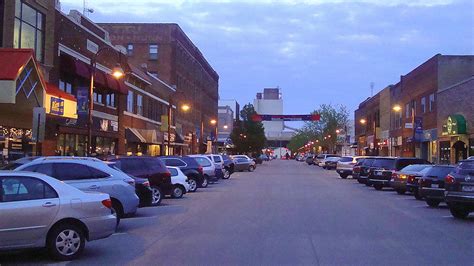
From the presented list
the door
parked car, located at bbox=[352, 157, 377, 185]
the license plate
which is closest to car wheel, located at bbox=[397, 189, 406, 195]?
parked car, located at bbox=[352, 157, 377, 185]

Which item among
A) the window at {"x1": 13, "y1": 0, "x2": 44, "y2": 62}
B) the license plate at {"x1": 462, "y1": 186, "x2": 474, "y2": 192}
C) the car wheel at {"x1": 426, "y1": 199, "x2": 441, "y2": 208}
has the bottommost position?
the car wheel at {"x1": 426, "y1": 199, "x2": 441, "y2": 208}

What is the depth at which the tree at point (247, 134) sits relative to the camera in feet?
330

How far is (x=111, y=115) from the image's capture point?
41531mm

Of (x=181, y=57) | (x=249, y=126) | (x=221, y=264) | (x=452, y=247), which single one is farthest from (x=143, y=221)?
(x=249, y=126)

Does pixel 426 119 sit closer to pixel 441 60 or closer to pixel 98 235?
pixel 441 60

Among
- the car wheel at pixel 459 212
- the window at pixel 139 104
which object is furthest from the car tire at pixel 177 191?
the window at pixel 139 104

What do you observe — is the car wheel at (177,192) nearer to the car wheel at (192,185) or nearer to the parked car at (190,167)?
the parked car at (190,167)

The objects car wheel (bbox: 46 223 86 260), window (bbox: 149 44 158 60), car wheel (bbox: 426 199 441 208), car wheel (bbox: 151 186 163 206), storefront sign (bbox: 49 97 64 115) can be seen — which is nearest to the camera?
car wheel (bbox: 46 223 86 260)

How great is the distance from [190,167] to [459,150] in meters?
24.5

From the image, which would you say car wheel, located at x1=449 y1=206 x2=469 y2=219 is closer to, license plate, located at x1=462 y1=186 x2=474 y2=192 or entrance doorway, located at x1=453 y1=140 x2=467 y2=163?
license plate, located at x1=462 y1=186 x2=474 y2=192

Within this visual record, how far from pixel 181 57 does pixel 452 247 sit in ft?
205

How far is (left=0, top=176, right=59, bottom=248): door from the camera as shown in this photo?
890 cm

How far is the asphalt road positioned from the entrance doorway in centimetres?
→ 2375

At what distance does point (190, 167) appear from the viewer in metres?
26.8
